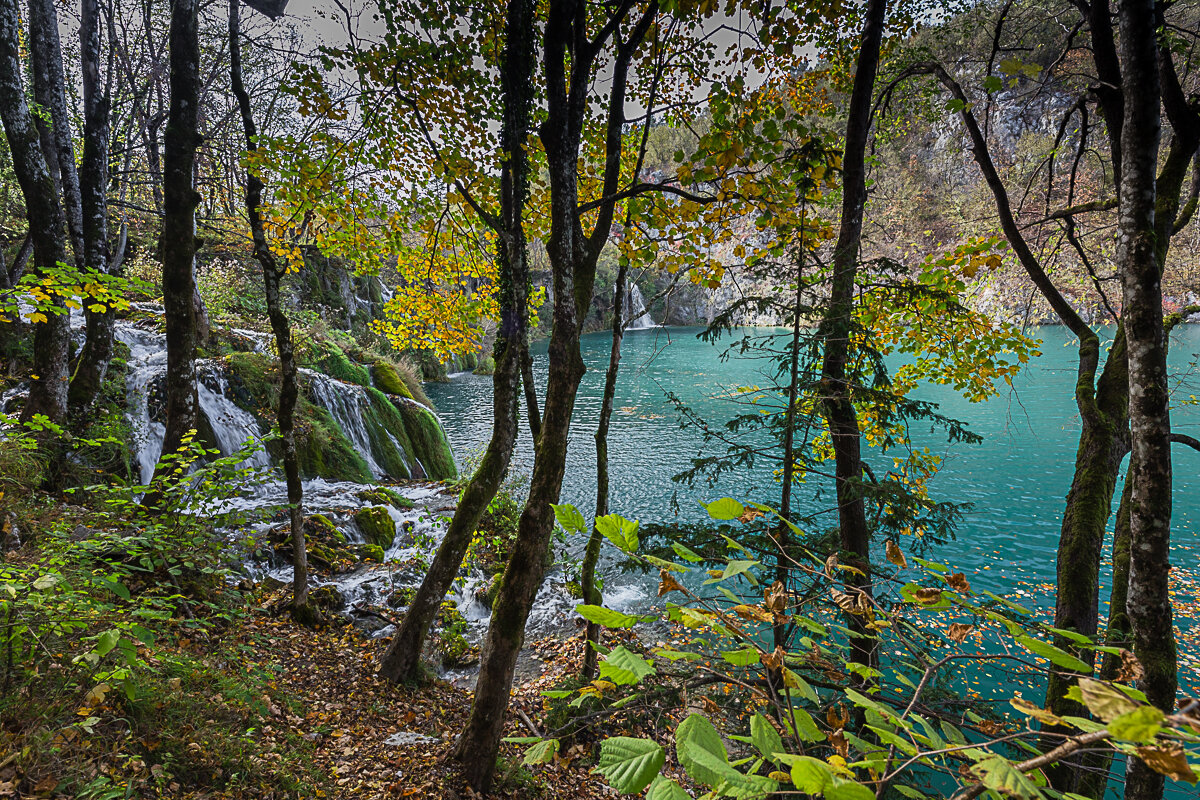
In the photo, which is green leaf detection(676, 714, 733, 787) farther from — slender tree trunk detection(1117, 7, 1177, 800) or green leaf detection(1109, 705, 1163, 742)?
slender tree trunk detection(1117, 7, 1177, 800)

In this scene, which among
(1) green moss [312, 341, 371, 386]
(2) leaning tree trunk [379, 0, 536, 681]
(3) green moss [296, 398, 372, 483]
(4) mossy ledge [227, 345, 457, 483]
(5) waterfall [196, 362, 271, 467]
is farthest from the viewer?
(1) green moss [312, 341, 371, 386]

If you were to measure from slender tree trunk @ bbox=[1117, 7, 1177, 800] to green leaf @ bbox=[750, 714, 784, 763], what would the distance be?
123 inches

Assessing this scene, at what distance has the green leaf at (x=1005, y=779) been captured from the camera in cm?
71

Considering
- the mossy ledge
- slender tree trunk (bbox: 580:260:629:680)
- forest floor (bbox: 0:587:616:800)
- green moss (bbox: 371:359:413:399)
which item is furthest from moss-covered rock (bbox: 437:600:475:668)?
green moss (bbox: 371:359:413:399)

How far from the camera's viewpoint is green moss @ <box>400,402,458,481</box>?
13.2 meters

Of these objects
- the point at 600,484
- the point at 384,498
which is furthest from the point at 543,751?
the point at 384,498

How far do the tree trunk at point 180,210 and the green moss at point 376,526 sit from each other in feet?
13.1

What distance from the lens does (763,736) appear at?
996 millimetres

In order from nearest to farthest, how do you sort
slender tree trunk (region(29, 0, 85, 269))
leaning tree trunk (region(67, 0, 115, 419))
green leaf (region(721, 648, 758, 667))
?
green leaf (region(721, 648, 758, 667)) < slender tree trunk (region(29, 0, 85, 269)) < leaning tree trunk (region(67, 0, 115, 419))

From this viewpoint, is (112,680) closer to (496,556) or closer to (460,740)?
(460,740)

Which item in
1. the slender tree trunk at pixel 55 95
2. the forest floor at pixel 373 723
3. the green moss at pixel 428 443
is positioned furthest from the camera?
the green moss at pixel 428 443

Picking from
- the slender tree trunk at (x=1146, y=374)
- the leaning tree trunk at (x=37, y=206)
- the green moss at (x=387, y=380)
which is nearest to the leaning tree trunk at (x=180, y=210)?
the leaning tree trunk at (x=37, y=206)

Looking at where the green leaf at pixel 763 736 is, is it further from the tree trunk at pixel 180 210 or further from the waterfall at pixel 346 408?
the waterfall at pixel 346 408

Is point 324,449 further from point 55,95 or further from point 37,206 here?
point 55,95
